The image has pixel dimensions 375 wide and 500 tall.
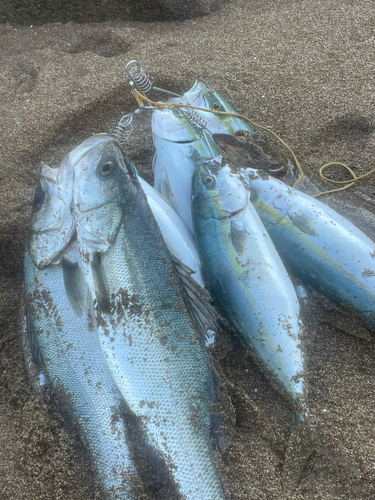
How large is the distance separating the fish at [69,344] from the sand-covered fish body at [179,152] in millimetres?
685

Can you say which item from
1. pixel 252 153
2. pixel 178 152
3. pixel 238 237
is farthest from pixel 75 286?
pixel 252 153

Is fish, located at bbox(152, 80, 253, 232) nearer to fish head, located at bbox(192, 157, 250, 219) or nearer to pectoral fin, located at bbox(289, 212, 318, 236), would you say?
fish head, located at bbox(192, 157, 250, 219)

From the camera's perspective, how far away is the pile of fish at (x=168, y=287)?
188cm

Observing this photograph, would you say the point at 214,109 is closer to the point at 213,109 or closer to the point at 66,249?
the point at 213,109

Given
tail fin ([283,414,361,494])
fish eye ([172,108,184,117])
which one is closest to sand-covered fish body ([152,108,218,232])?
fish eye ([172,108,184,117])

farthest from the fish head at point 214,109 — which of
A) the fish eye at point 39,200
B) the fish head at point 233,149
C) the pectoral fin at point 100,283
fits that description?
the pectoral fin at point 100,283

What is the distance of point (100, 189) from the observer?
2.32 metres

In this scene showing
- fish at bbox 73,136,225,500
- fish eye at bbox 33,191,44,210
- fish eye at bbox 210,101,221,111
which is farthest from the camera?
fish eye at bbox 210,101,221,111

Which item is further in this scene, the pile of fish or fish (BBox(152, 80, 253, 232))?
fish (BBox(152, 80, 253, 232))

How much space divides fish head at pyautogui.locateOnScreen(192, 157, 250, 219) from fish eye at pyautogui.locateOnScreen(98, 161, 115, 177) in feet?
1.80

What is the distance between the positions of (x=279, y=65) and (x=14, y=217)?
284cm

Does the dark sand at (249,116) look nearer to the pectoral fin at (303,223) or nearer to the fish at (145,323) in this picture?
the fish at (145,323)

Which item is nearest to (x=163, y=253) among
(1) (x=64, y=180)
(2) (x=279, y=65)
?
(1) (x=64, y=180)

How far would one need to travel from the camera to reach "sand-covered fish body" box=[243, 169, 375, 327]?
221cm
